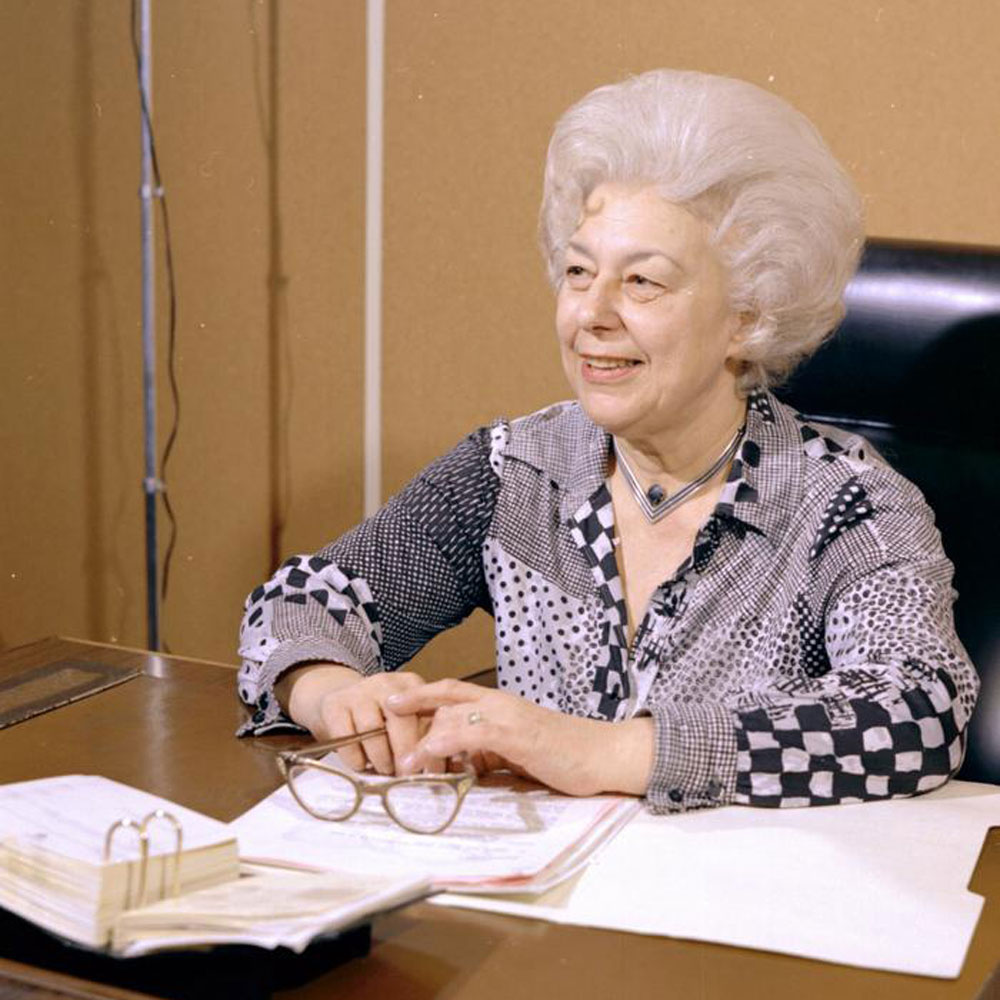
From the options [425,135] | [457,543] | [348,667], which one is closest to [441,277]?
[425,135]

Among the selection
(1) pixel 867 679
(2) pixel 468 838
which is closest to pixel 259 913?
(2) pixel 468 838

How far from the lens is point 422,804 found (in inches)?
A: 48.3

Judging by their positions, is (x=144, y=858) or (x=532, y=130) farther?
(x=532, y=130)

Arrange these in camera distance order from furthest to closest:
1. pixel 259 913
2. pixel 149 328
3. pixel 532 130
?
1. pixel 149 328
2. pixel 532 130
3. pixel 259 913

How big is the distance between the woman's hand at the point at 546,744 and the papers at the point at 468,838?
0.02m

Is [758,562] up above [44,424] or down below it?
above

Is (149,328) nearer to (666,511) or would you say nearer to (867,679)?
(666,511)

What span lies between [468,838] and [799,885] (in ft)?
0.81

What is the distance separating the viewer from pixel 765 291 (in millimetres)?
1589

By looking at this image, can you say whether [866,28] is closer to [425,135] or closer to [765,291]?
[425,135]

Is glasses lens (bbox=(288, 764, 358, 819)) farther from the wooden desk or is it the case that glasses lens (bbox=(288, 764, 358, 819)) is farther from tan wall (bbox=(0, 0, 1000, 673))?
tan wall (bbox=(0, 0, 1000, 673))

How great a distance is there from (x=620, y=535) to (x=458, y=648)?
5.07 feet

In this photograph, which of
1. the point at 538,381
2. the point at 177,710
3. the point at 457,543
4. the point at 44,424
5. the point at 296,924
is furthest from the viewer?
the point at 44,424

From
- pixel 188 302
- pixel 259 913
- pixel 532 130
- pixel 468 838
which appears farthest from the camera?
pixel 188 302
